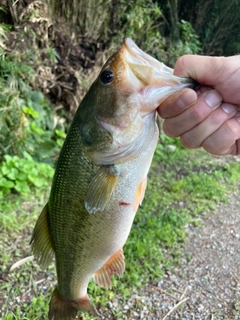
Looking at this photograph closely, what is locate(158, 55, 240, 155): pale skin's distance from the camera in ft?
4.67

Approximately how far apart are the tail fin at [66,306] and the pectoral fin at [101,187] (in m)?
0.64

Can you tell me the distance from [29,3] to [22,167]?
197cm

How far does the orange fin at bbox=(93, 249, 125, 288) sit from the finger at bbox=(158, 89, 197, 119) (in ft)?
2.39

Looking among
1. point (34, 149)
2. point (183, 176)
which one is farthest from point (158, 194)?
point (34, 149)

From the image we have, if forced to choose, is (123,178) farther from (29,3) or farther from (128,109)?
(29,3)

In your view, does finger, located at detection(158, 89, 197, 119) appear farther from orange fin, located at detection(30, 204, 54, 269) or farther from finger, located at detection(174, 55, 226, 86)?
orange fin, located at detection(30, 204, 54, 269)

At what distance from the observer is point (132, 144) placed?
55.2 inches

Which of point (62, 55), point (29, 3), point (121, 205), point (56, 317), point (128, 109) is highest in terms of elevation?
point (128, 109)

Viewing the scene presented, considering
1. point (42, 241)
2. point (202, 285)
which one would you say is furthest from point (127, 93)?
point (202, 285)

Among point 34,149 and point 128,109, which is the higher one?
point 128,109

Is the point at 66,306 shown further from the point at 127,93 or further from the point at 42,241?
the point at 127,93

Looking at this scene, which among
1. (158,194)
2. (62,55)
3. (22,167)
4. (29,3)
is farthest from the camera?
(62,55)

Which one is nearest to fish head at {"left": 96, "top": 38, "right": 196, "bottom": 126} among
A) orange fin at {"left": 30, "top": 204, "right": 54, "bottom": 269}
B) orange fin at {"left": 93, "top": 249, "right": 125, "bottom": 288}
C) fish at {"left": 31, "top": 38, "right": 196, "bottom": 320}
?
fish at {"left": 31, "top": 38, "right": 196, "bottom": 320}

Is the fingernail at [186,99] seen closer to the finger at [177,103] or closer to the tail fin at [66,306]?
the finger at [177,103]
